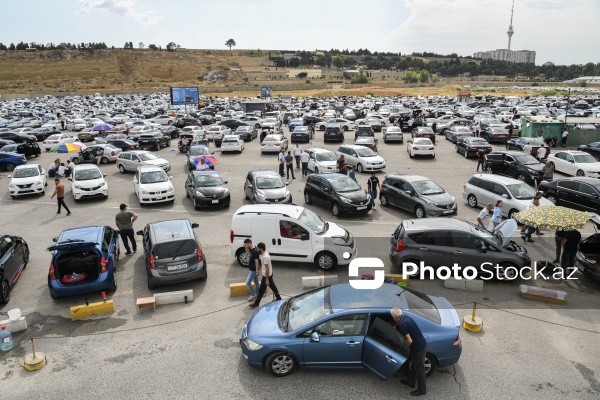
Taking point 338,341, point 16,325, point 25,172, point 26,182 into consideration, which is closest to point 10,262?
point 16,325

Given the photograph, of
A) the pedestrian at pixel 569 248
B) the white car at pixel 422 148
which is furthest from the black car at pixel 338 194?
the white car at pixel 422 148

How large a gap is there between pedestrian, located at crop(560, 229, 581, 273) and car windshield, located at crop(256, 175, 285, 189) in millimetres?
10417

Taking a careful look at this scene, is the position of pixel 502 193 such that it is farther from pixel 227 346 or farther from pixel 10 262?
pixel 10 262

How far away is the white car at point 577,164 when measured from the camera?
71.6 feet

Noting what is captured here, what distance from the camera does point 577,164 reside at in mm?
22562

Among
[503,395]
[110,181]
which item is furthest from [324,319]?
[110,181]

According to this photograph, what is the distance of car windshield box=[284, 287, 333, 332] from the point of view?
729 cm

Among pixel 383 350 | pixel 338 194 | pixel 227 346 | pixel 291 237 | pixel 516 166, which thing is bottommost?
pixel 227 346

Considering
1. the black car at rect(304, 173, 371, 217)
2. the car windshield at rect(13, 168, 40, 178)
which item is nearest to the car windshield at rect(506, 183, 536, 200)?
the black car at rect(304, 173, 371, 217)

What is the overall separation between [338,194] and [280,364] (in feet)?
33.1

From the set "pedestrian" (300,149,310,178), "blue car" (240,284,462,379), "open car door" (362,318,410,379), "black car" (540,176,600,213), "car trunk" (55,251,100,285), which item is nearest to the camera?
"open car door" (362,318,410,379)

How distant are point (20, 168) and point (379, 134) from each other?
98.3 feet

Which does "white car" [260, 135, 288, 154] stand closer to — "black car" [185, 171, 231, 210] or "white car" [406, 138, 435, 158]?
"white car" [406, 138, 435, 158]

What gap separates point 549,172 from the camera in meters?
19.6
